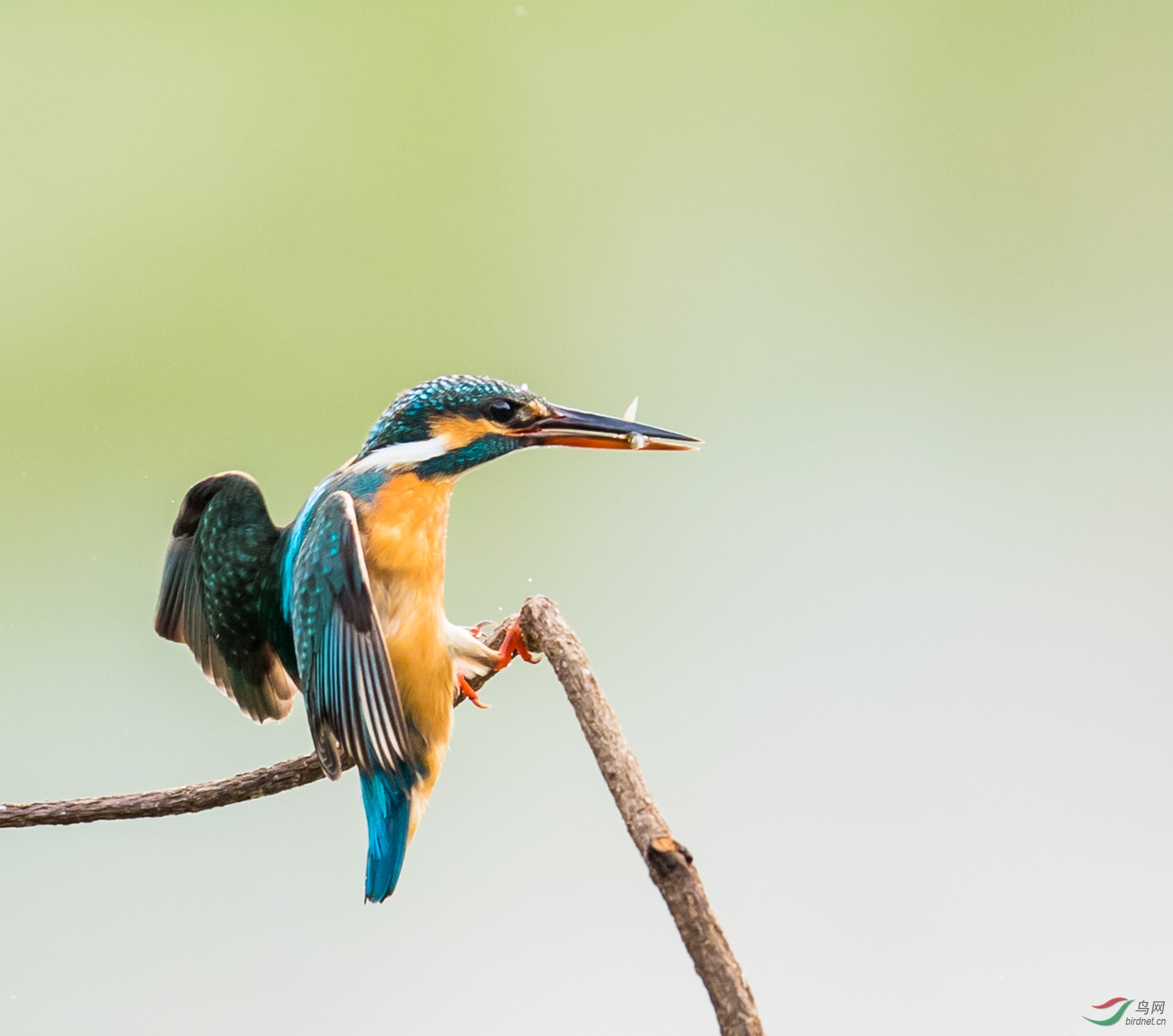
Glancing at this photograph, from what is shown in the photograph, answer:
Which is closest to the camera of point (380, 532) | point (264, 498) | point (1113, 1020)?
point (380, 532)

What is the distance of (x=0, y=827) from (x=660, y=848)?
0.59 m

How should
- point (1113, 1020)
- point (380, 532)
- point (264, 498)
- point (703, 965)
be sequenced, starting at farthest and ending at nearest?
1. point (1113, 1020)
2. point (264, 498)
3. point (380, 532)
4. point (703, 965)

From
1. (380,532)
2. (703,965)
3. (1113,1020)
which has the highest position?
(380,532)

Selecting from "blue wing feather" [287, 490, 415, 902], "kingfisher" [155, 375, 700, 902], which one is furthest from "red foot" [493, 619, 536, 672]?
"blue wing feather" [287, 490, 415, 902]

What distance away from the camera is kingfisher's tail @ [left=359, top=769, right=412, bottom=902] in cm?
87

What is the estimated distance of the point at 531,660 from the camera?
38.4 inches

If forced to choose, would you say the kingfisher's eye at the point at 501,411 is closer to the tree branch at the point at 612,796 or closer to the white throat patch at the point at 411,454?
the white throat patch at the point at 411,454

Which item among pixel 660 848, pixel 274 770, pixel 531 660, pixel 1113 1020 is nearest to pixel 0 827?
pixel 274 770

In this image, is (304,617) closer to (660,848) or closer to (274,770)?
(274,770)

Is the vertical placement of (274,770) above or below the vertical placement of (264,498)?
below

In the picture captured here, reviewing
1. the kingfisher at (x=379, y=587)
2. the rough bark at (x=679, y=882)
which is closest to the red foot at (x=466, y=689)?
the kingfisher at (x=379, y=587)

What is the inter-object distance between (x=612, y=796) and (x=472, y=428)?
0.94ft

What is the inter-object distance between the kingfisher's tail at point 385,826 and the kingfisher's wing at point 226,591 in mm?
159

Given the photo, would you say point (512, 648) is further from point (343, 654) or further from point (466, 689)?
point (343, 654)
